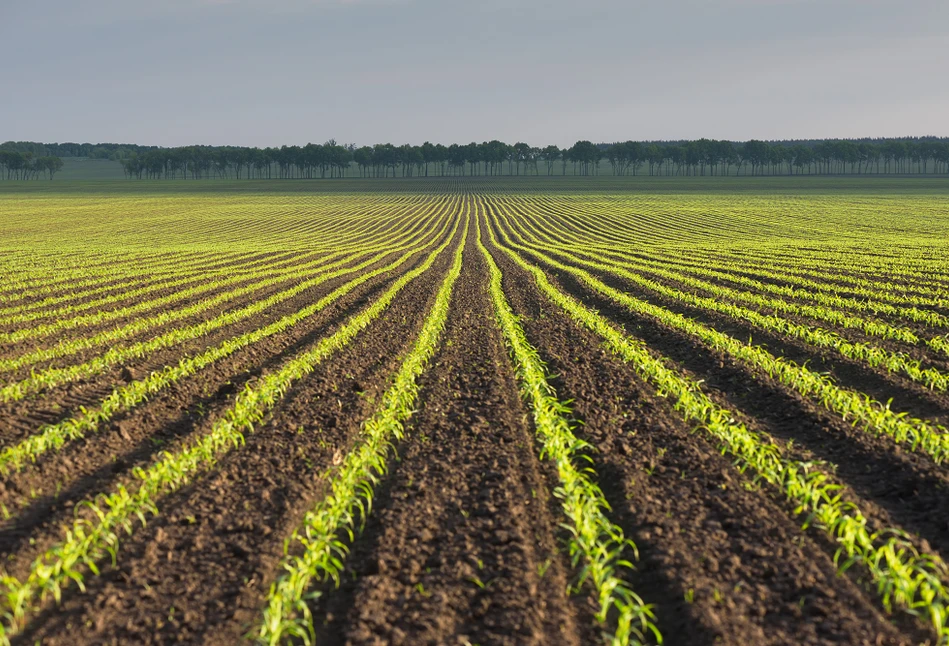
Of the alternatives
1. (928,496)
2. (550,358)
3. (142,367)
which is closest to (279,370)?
(142,367)

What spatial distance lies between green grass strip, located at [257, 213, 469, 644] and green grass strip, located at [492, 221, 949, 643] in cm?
422

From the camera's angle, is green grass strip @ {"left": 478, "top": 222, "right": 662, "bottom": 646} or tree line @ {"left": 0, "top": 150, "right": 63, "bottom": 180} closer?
green grass strip @ {"left": 478, "top": 222, "right": 662, "bottom": 646}

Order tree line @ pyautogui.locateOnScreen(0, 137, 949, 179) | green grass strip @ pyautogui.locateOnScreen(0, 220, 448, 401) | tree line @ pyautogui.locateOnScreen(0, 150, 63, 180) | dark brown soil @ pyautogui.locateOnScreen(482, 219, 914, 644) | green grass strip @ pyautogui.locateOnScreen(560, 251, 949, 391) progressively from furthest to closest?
tree line @ pyautogui.locateOnScreen(0, 137, 949, 179)
tree line @ pyautogui.locateOnScreen(0, 150, 63, 180)
green grass strip @ pyautogui.locateOnScreen(560, 251, 949, 391)
green grass strip @ pyautogui.locateOnScreen(0, 220, 448, 401)
dark brown soil @ pyautogui.locateOnScreen(482, 219, 914, 644)

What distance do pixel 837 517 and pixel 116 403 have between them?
9.66m

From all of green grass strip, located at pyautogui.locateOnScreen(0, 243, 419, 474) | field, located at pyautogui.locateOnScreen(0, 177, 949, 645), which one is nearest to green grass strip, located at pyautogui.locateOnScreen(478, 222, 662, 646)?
field, located at pyautogui.locateOnScreen(0, 177, 949, 645)

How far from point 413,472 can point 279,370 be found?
563cm

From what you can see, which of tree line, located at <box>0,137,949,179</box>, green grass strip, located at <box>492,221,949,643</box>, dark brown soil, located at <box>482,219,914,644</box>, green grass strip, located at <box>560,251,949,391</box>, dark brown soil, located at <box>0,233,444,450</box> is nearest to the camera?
dark brown soil, located at <box>482,219,914,644</box>

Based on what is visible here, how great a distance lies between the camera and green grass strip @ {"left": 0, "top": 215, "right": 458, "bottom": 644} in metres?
5.17

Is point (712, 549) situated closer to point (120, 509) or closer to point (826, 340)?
point (120, 509)

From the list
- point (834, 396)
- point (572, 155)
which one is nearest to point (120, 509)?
point (834, 396)

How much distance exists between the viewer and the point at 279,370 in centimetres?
1234

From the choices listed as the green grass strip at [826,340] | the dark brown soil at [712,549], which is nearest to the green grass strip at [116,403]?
the dark brown soil at [712,549]

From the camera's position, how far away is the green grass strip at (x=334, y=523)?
4855mm

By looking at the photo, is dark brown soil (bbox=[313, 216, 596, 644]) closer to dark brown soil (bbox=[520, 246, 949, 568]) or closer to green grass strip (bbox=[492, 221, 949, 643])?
green grass strip (bbox=[492, 221, 949, 643])
